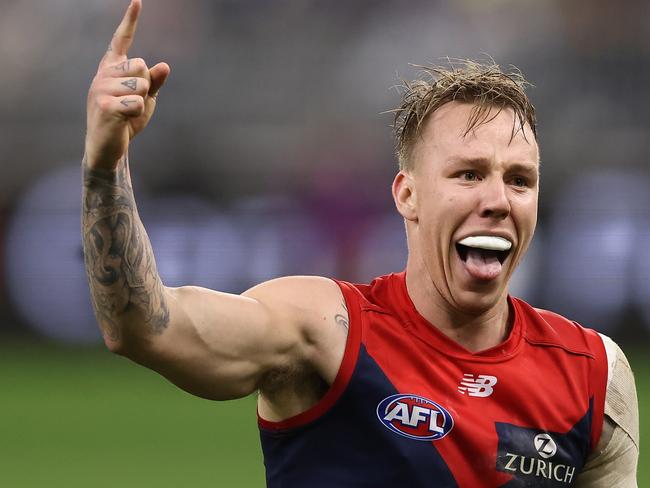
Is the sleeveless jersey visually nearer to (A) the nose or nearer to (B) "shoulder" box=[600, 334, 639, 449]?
(B) "shoulder" box=[600, 334, 639, 449]

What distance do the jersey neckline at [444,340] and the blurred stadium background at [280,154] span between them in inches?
246

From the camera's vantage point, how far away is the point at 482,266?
3211 millimetres

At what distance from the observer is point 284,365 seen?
296cm

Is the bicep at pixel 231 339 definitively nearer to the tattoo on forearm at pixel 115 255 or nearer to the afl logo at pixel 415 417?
the tattoo on forearm at pixel 115 255

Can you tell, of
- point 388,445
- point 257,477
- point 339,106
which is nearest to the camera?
point 388,445

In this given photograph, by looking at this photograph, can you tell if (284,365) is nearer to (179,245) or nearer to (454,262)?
(454,262)

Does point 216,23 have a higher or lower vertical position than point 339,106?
higher

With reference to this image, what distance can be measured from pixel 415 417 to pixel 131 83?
118cm

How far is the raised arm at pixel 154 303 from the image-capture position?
8.20ft

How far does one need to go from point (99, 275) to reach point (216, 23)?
350 inches

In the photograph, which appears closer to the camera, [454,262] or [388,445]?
[388,445]

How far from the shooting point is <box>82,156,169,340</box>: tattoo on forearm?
2.58 metres

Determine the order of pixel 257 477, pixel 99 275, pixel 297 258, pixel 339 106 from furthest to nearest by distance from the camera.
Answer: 1. pixel 339 106
2. pixel 297 258
3. pixel 257 477
4. pixel 99 275

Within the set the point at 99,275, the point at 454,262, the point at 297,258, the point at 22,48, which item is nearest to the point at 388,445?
the point at 454,262
